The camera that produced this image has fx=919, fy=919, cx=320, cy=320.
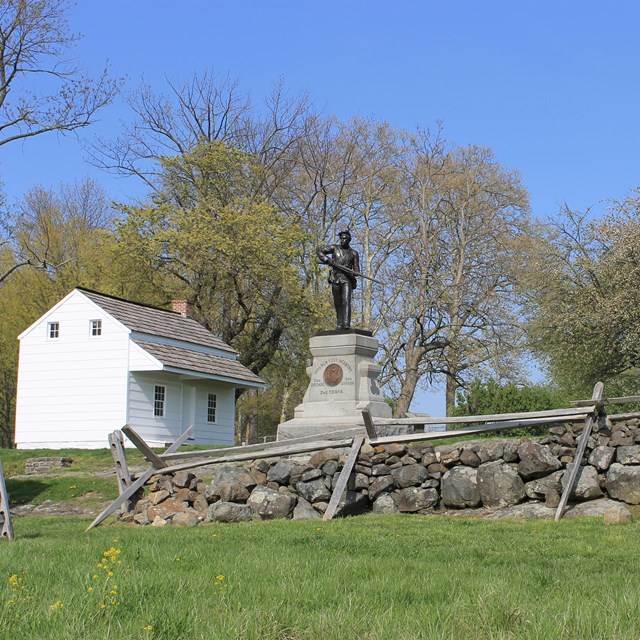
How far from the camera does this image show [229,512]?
13648 millimetres

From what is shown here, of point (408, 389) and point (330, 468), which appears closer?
point (330, 468)

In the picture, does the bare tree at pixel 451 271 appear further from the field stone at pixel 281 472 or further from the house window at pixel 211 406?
the field stone at pixel 281 472

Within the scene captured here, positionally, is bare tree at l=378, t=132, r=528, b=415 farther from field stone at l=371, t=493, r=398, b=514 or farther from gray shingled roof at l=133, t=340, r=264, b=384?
field stone at l=371, t=493, r=398, b=514

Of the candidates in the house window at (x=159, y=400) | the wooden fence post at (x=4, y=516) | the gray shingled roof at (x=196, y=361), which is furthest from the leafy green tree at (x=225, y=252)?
the wooden fence post at (x=4, y=516)

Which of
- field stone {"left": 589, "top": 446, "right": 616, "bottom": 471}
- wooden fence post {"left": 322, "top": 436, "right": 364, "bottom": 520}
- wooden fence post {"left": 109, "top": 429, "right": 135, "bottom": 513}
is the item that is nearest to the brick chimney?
wooden fence post {"left": 109, "top": 429, "right": 135, "bottom": 513}

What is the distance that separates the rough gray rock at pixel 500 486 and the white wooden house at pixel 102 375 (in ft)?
64.1

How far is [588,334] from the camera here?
1286 inches

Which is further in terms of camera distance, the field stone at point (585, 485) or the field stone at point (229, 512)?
the field stone at point (229, 512)

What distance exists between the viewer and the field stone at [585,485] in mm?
12969

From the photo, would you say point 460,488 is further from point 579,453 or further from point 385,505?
point 579,453

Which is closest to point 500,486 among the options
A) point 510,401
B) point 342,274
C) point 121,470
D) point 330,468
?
point 330,468

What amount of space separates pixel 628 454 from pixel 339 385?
25.3ft

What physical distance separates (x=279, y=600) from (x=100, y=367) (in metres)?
27.5

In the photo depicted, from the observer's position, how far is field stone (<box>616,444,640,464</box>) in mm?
12953
